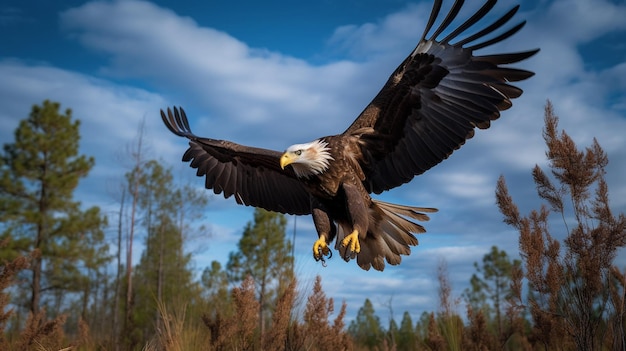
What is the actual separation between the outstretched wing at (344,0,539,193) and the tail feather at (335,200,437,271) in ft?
1.17

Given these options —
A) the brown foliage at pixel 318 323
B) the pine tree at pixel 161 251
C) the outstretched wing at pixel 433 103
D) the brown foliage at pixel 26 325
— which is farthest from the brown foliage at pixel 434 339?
the pine tree at pixel 161 251

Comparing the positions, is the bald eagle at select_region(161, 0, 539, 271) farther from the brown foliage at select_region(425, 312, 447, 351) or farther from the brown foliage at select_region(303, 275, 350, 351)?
the brown foliage at select_region(425, 312, 447, 351)

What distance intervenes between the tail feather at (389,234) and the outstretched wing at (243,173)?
100 centimetres

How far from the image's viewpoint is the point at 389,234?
19.5 ft

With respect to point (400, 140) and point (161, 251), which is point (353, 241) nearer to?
point (400, 140)

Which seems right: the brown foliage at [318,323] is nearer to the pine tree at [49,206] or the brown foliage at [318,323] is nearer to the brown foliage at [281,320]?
the brown foliage at [281,320]

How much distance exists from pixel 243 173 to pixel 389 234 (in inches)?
83.8

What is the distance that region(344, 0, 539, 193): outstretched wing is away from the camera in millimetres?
4875

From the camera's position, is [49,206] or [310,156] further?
[49,206]

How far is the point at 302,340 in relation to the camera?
20.1 ft

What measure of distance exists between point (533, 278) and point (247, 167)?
143 inches

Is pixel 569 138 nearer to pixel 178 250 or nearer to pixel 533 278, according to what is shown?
pixel 533 278

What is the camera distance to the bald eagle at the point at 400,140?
16.1 ft

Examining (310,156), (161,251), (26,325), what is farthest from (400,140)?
(161,251)
